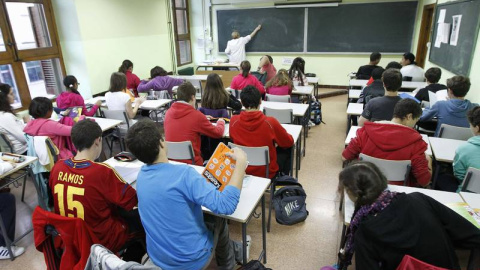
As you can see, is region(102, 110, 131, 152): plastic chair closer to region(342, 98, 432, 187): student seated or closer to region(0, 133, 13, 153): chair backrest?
region(0, 133, 13, 153): chair backrest

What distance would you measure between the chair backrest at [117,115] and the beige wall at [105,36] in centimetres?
163

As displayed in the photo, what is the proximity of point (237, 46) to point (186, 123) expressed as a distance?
19.3 ft

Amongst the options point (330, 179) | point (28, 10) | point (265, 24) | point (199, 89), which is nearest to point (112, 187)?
point (330, 179)

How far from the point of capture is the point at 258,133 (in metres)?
2.57

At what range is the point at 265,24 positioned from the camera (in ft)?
26.2

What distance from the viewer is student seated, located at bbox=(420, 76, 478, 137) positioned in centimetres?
289

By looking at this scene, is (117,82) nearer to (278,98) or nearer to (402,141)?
(278,98)

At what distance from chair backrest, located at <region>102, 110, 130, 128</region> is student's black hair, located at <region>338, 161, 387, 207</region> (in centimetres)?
328

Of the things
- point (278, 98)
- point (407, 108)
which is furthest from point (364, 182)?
point (278, 98)

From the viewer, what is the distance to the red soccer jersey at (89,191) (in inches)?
63.9

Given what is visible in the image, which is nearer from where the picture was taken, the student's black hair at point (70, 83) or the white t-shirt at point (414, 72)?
the student's black hair at point (70, 83)

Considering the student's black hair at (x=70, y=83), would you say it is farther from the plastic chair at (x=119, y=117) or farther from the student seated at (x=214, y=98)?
the student seated at (x=214, y=98)

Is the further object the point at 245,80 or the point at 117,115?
the point at 245,80

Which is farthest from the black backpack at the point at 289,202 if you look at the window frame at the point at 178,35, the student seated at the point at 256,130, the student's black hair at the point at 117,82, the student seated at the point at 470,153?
the window frame at the point at 178,35
